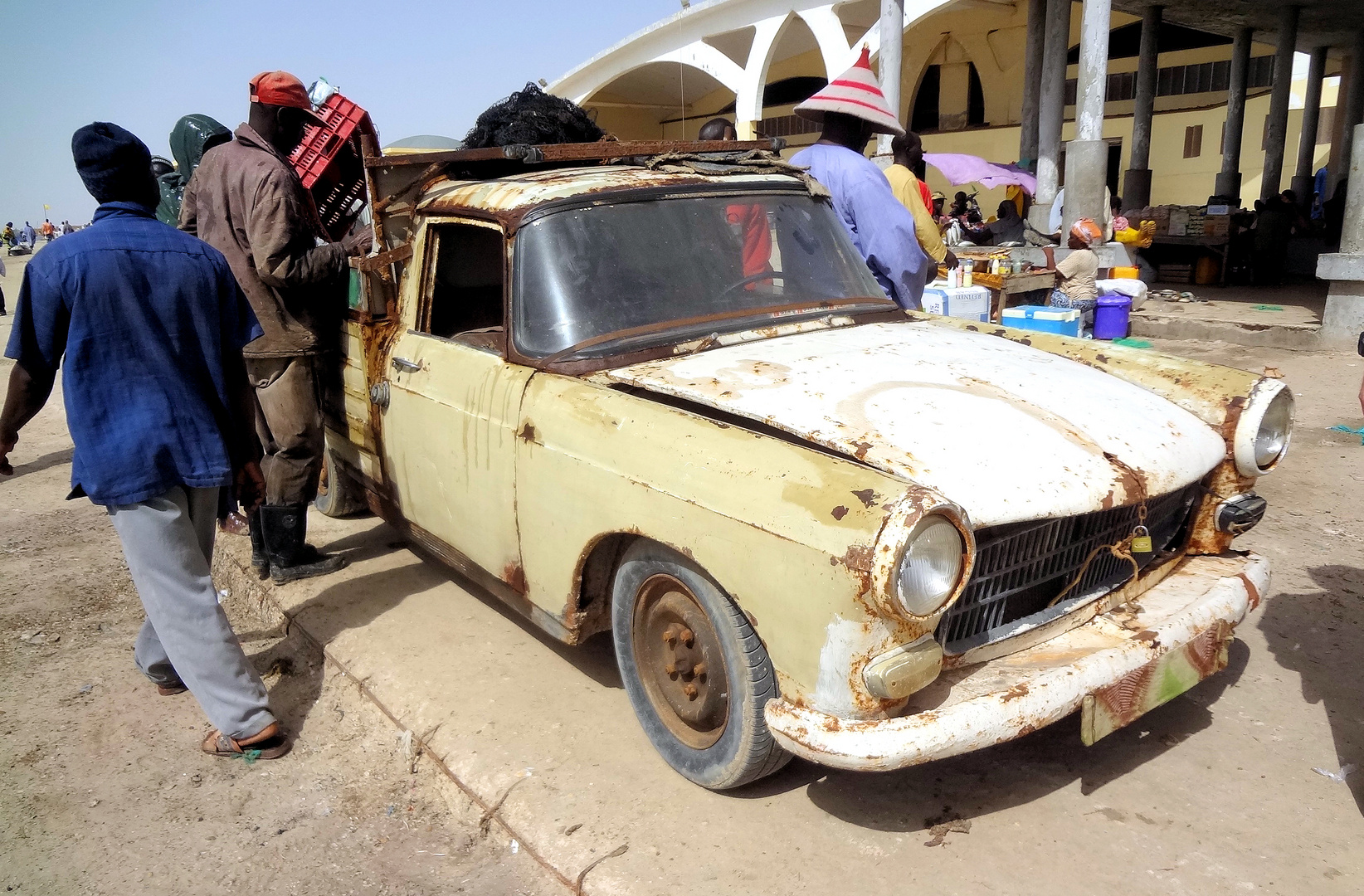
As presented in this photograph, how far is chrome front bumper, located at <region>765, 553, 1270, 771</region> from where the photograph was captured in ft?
6.86

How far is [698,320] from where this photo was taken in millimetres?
3193

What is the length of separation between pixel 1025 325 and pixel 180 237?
20.5 ft

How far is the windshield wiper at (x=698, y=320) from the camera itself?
3047 millimetres

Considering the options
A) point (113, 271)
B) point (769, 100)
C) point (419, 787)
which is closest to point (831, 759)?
point (419, 787)

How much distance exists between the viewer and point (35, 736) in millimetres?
3287

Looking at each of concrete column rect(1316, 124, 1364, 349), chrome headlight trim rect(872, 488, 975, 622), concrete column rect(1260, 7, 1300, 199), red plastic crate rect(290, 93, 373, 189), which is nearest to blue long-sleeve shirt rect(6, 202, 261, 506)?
red plastic crate rect(290, 93, 373, 189)

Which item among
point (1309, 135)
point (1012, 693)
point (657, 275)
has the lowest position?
point (1012, 693)

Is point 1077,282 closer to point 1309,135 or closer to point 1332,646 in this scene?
point 1332,646

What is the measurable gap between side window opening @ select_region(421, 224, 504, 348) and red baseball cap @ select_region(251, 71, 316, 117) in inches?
37.1

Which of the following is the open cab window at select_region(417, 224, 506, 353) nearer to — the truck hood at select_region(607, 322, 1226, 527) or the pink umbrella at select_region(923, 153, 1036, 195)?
the truck hood at select_region(607, 322, 1226, 527)

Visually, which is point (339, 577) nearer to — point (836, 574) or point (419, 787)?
point (419, 787)

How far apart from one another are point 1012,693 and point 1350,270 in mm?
8449

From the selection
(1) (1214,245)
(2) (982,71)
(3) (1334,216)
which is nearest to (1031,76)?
(1) (1214,245)

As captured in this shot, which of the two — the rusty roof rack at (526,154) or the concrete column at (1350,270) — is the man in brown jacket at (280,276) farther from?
the concrete column at (1350,270)
